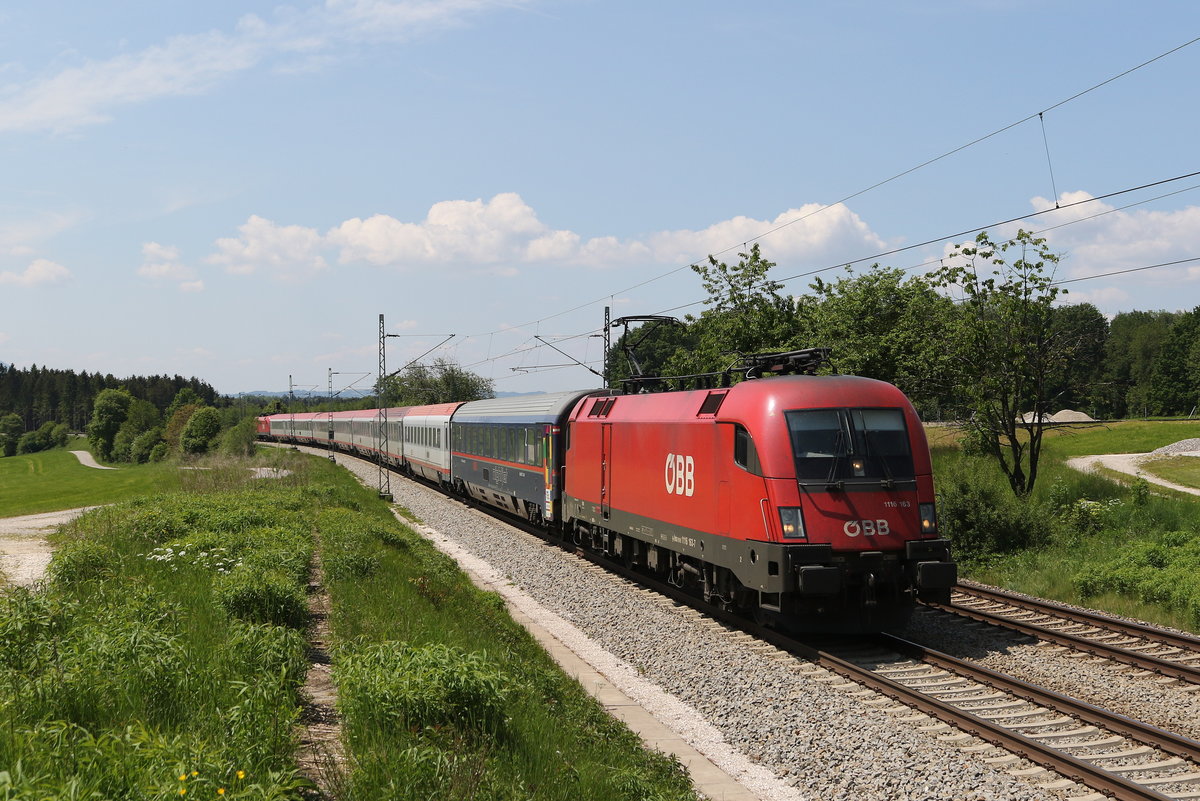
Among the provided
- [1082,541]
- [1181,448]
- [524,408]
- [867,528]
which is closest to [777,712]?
[867,528]

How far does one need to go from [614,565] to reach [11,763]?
1562cm

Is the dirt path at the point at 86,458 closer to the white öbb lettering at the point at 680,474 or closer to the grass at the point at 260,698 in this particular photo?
the white öbb lettering at the point at 680,474

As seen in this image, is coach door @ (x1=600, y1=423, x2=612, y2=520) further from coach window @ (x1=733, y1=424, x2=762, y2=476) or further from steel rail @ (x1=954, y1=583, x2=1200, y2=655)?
steel rail @ (x1=954, y1=583, x2=1200, y2=655)

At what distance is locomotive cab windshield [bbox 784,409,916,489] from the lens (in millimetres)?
12781

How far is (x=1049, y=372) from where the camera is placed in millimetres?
24906

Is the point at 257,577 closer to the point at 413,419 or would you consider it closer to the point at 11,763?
the point at 11,763

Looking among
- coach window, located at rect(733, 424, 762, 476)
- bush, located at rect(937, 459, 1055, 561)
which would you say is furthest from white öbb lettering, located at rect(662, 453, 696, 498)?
bush, located at rect(937, 459, 1055, 561)

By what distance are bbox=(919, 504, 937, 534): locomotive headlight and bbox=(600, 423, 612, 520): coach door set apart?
7646mm

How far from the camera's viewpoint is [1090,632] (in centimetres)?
1366

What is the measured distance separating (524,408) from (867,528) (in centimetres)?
1610

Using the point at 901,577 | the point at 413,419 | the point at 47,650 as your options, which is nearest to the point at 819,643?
the point at 901,577

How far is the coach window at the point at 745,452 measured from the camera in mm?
13070

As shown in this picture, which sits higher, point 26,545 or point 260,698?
point 260,698

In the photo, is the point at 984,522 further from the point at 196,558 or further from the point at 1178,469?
the point at 1178,469
